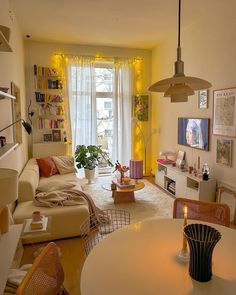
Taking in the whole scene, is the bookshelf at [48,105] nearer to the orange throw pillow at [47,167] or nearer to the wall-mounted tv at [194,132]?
the orange throw pillow at [47,167]

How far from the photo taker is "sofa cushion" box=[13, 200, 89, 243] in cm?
288

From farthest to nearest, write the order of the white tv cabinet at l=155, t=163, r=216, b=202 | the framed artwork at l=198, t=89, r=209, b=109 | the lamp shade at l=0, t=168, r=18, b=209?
the framed artwork at l=198, t=89, r=209, b=109 < the white tv cabinet at l=155, t=163, r=216, b=202 < the lamp shade at l=0, t=168, r=18, b=209

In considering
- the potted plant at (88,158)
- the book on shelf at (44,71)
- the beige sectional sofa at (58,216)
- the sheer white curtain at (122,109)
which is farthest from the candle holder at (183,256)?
the book on shelf at (44,71)

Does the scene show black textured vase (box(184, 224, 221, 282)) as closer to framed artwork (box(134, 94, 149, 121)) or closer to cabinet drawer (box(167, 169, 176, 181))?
cabinet drawer (box(167, 169, 176, 181))

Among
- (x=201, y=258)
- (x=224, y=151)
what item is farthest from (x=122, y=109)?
(x=201, y=258)

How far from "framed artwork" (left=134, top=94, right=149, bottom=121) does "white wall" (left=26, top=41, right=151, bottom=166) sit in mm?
232

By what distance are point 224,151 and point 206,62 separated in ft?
4.76

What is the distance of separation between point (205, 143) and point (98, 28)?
278cm

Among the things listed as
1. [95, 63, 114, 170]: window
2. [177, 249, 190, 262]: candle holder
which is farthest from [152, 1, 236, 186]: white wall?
[177, 249, 190, 262]: candle holder

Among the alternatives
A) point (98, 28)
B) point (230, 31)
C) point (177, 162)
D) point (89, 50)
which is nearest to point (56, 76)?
point (89, 50)

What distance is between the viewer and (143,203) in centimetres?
415

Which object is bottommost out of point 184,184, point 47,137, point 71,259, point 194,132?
point 71,259

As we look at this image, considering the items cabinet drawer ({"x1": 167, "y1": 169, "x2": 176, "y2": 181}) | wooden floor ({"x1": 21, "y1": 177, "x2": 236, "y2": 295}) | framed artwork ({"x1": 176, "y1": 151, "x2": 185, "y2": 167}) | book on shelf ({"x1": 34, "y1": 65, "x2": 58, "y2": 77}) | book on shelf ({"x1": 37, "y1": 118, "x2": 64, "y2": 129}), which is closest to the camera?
wooden floor ({"x1": 21, "y1": 177, "x2": 236, "y2": 295})

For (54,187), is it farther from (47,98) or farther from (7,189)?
(47,98)
